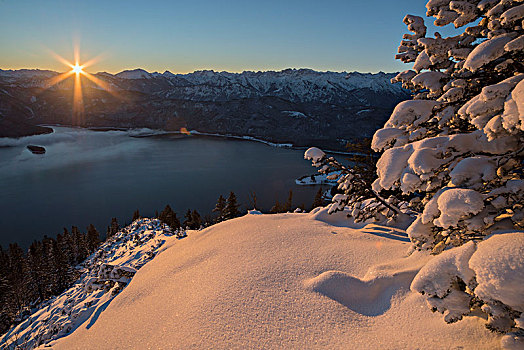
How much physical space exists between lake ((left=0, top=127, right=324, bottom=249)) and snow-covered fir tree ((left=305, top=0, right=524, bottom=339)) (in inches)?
2297

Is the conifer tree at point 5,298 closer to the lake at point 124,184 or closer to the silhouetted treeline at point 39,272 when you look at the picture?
the silhouetted treeline at point 39,272

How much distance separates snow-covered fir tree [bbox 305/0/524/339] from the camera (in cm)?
266

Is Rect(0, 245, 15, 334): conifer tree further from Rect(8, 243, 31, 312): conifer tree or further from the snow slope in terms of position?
the snow slope

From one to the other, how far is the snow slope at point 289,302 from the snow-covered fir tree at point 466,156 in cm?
74

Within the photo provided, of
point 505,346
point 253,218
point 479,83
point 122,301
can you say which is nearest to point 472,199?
point 505,346

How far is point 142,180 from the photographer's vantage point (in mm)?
84812

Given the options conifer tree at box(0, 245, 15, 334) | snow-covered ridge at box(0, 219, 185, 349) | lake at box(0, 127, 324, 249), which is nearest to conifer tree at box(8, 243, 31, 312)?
conifer tree at box(0, 245, 15, 334)

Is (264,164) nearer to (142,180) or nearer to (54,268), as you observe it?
(142,180)

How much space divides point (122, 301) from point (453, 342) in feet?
23.9

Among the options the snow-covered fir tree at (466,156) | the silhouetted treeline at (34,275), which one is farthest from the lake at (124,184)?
the snow-covered fir tree at (466,156)

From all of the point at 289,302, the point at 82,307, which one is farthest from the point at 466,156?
the point at 82,307

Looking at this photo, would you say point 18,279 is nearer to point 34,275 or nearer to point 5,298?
point 34,275

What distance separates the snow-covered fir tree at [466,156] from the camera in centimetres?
266

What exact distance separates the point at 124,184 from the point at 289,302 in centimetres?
9045
